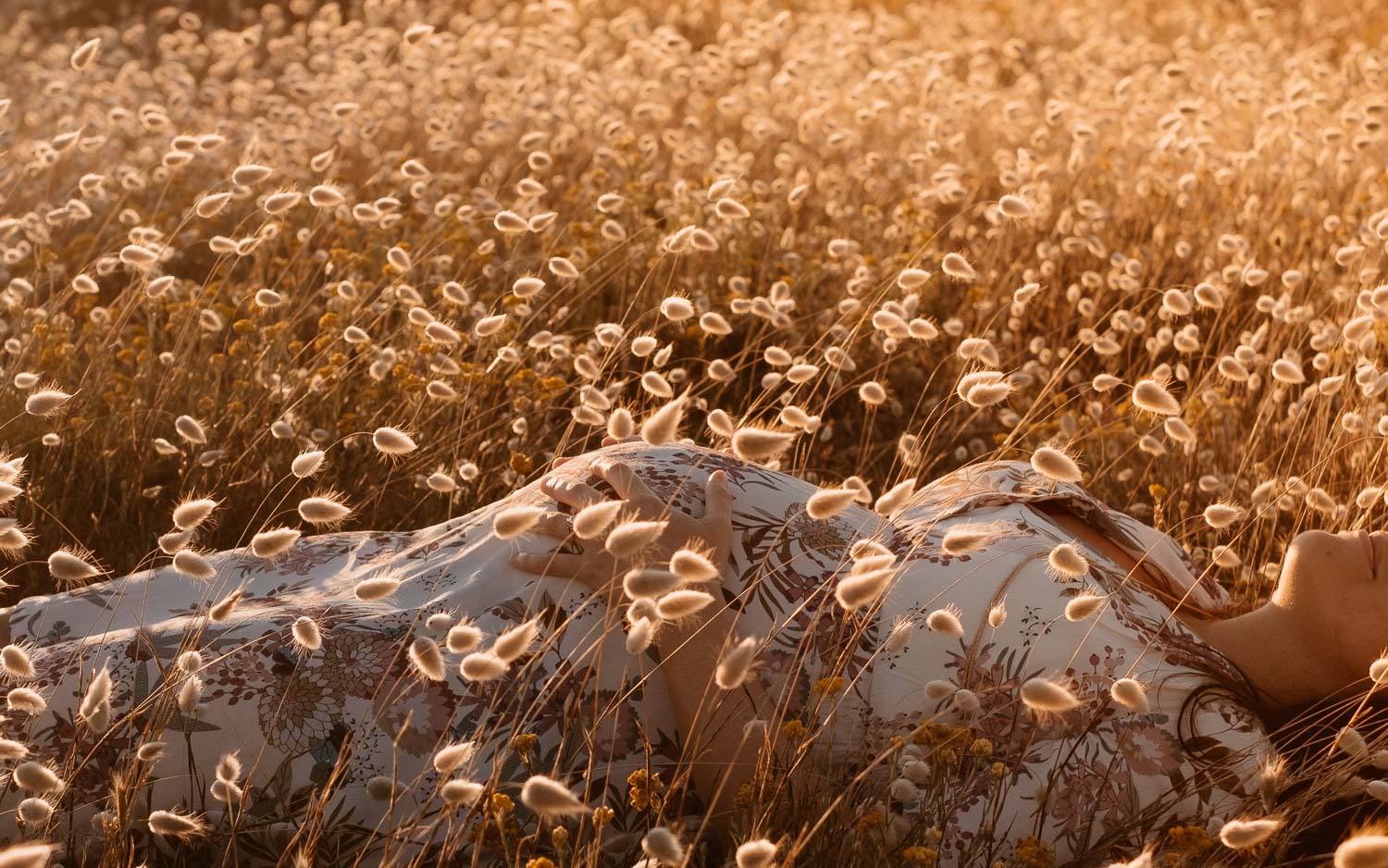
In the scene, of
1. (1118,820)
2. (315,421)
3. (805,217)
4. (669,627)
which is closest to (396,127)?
(805,217)

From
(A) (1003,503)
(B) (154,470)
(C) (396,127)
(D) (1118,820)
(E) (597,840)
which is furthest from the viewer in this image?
(C) (396,127)

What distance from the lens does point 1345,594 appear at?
230 cm

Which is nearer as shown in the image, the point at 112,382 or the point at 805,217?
the point at 112,382

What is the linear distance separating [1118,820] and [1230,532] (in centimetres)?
166

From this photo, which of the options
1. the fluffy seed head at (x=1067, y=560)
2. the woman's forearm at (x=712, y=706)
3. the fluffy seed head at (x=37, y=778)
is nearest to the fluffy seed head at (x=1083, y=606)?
the fluffy seed head at (x=1067, y=560)

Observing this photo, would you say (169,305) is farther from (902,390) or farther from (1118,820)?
(1118,820)

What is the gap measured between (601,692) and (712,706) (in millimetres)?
205

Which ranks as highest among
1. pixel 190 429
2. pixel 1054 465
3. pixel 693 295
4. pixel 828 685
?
pixel 1054 465

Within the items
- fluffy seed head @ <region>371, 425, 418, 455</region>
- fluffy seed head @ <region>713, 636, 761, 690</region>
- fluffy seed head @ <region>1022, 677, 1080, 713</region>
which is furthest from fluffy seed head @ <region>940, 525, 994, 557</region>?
fluffy seed head @ <region>371, 425, 418, 455</region>

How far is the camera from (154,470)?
3408mm

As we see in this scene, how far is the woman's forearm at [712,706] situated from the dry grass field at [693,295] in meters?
0.10

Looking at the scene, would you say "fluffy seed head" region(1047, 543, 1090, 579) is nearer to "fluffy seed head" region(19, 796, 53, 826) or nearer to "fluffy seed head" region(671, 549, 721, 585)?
"fluffy seed head" region(671, 549, 721, 585)

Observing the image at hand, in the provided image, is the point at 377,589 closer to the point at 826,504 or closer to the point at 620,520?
the point at 620,520

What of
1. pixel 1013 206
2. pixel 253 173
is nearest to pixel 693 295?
pixel 1013 206
